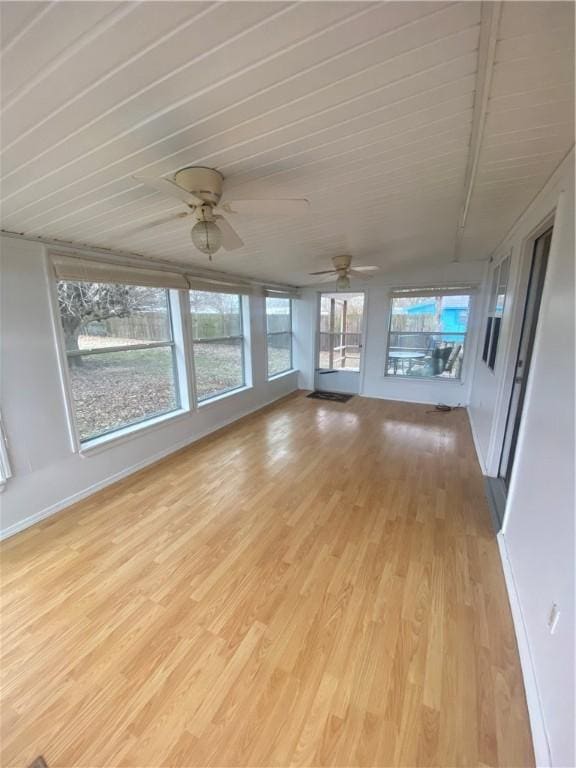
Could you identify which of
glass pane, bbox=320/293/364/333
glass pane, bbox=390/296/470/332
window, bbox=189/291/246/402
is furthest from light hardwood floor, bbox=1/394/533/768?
glass pane, bbox=320/293/364/333

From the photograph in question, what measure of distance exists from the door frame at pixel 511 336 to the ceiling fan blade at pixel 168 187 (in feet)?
7.78

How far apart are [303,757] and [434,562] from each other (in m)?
1.21

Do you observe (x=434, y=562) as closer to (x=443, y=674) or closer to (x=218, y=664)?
(x=443, y=674)

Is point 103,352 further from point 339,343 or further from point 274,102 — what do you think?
point 339,343

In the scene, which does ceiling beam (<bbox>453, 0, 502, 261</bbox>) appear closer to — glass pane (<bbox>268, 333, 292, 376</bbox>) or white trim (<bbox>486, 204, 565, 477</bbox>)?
white trim (<bbox>486, 204, 565, 477</bbox>)

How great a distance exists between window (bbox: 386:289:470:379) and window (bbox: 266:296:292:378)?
6.13ft

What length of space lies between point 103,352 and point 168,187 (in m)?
2.01

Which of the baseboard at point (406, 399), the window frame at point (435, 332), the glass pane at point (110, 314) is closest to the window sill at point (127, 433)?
the glass pane at point (110, 314)

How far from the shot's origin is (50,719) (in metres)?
1.19

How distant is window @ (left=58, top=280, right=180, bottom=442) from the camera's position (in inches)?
101

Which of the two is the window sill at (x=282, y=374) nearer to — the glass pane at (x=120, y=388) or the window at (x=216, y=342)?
the window at (x=216, y=342)

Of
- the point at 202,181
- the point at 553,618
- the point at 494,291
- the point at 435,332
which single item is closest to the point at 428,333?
the point at 435,332

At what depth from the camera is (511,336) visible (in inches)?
99.0

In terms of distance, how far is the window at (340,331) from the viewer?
5.68 metres
